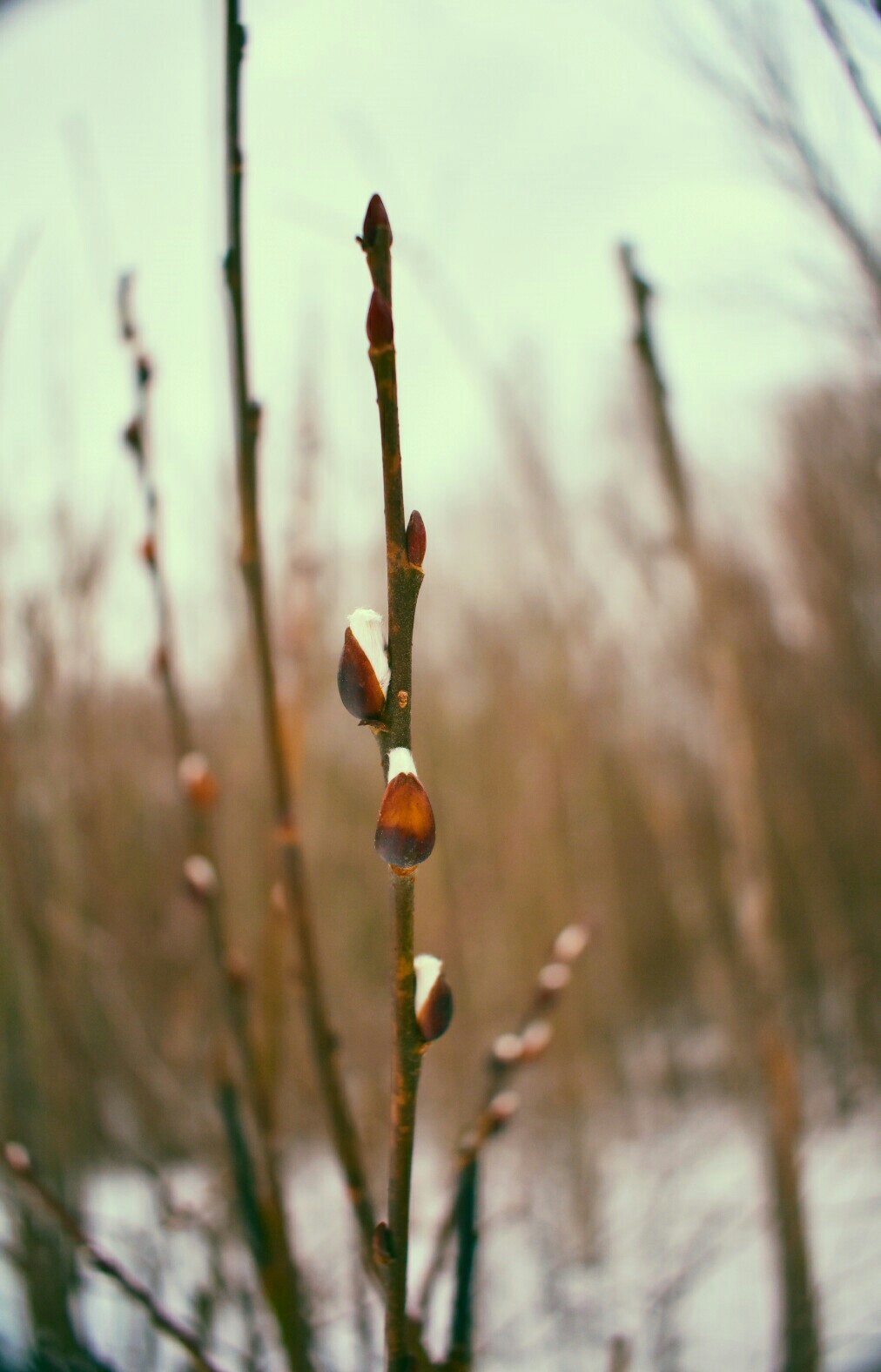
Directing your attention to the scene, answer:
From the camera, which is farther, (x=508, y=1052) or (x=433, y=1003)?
(x=508, y=1052)

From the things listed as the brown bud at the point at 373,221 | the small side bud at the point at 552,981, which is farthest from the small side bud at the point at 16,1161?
the brown bud at the point at 373,221

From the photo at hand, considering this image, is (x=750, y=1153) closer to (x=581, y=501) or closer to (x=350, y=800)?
(x=350, y=800)

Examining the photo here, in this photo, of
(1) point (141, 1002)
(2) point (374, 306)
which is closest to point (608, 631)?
(1) point (141, 1002)

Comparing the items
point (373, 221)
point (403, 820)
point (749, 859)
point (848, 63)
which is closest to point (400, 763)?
point (403, 820)

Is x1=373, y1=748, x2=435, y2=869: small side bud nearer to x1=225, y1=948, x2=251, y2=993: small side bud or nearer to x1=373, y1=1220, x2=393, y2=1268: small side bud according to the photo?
x1=373, y1=1220, x2=393, y2=1268: small side bud

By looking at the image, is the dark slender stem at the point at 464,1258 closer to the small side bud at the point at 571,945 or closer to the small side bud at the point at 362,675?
the small side bud at the point at 571,945

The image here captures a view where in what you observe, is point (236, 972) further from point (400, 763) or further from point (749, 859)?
point (749, 859)
